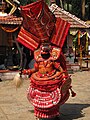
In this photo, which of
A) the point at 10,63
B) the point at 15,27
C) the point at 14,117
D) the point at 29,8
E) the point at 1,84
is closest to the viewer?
the point at 29,8

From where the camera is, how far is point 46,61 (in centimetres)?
636

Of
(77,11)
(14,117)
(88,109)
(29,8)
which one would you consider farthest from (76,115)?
(77,11)

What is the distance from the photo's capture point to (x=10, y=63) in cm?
1562

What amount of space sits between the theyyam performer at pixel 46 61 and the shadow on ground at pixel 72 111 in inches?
20.3

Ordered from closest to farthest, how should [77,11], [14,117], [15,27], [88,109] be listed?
[14,117] < [88,109] < [15,27] < [77,11]

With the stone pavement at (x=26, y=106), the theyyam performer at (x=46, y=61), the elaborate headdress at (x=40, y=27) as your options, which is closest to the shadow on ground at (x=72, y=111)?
the stone pavement at (x=26, y=106)

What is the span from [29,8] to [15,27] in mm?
7874

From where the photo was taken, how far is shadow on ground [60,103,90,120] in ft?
23.1

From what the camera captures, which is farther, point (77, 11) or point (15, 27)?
point (77, 11)

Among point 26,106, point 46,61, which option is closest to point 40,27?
point 46,61

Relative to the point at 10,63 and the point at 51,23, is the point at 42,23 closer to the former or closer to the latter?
the point at 51,23

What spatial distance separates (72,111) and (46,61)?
1832 mm

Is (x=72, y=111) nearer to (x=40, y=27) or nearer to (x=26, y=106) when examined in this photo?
(x=26, y=106)

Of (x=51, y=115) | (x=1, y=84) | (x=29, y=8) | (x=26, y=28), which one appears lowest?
(x=1, y=84)
